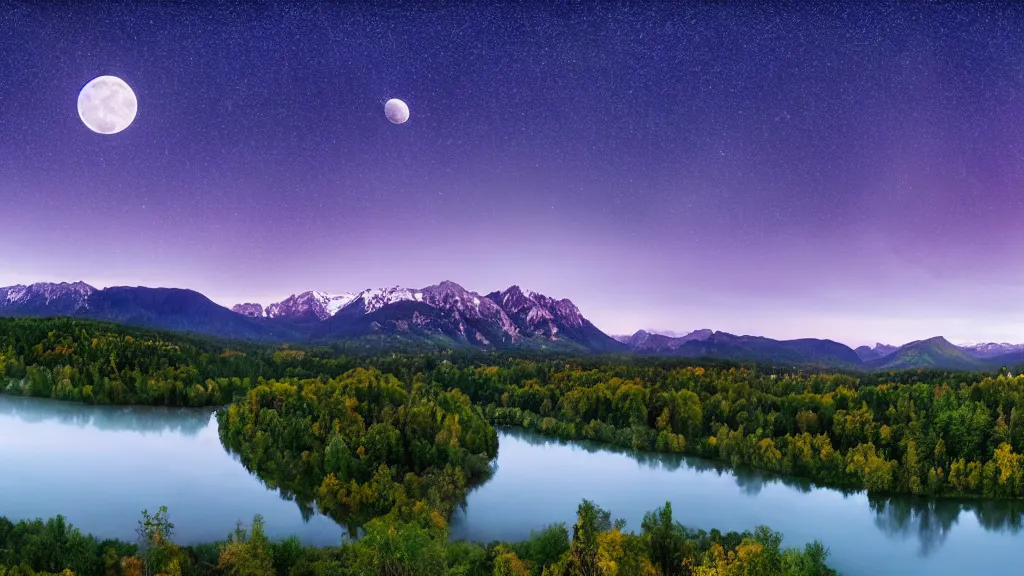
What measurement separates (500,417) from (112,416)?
4585 cm

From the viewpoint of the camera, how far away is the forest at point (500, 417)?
45000 millimetres

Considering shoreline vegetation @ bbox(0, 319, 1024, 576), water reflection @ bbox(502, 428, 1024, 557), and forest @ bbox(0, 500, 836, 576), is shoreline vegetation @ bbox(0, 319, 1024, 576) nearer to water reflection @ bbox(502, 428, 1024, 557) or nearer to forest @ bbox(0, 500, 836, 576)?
forest @ bbox(0, 500, 836, 576)

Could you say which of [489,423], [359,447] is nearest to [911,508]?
[359,447]

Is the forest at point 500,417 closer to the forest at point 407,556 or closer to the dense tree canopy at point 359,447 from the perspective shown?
the dense tree canopy at point 359,447

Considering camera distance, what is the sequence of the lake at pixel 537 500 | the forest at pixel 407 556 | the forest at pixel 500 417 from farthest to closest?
the forest at pixel 500 417 < the lake at pixel 537 500 < the forest at pixel 407 556

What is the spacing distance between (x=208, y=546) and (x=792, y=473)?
47353 millimetres

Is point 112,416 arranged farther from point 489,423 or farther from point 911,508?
point 911,508

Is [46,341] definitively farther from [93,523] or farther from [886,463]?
[886,463]

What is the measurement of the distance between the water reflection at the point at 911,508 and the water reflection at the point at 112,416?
2005 inches

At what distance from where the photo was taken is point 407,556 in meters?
21.0

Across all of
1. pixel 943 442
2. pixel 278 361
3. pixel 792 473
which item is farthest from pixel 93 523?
pixel 278 361

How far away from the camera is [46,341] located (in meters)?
93.2

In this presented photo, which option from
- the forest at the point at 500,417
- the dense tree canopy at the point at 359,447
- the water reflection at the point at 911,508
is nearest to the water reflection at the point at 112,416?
the forest at the point at 500,417

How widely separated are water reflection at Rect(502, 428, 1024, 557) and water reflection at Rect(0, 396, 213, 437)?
2005 inches
